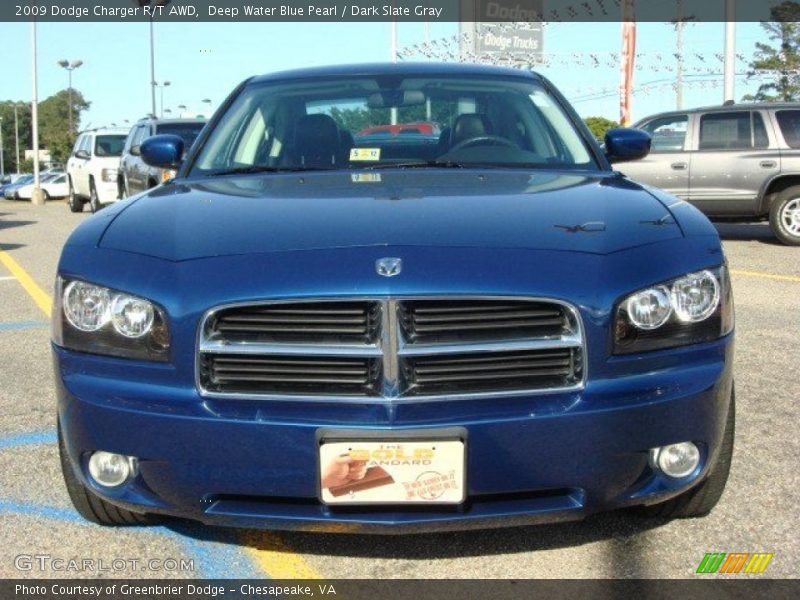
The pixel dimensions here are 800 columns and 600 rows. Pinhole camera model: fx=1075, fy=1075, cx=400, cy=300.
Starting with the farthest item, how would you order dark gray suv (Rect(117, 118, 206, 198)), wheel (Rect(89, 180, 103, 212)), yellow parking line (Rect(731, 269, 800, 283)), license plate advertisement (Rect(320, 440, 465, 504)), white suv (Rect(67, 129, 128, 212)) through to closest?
1. wheel (Rect(89, 180, 103, 212))
2. white suv (Rect(67, 129, 128, 212))
3. dark gray suv (Rect(117, 118, 206, 198))
4. yellow parking line (Rect(731, 269, 800, 283))
5. license plate advertisement (Rect(320, 440, 465, 504))

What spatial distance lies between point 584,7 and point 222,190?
4431cm

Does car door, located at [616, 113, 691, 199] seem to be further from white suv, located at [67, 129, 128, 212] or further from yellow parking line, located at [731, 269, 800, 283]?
white suv, located at [67, 129, 128, 212]

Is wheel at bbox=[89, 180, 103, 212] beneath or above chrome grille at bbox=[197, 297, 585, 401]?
beneath

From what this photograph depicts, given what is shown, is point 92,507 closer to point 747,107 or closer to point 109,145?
point 747,107

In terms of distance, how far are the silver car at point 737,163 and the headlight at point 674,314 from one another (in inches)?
395

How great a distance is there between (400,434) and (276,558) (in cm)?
71

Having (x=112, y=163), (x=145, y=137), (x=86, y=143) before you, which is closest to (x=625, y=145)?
(x=145, y=137)

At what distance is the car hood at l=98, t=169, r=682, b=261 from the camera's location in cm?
293

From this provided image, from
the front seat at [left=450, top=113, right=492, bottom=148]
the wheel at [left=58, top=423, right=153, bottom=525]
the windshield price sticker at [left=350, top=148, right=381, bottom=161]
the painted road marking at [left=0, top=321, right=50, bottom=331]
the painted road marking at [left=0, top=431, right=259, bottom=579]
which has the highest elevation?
the front seat at [left=450, top=113, right=492, bottom=148]

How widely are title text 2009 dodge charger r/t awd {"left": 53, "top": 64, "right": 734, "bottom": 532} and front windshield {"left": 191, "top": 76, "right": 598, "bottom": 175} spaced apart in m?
1.09

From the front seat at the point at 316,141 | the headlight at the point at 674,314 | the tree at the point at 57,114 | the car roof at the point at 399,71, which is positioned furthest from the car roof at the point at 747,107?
the tree at the point at 57,114

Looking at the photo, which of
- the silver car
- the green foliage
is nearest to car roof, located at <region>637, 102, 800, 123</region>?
the silver car

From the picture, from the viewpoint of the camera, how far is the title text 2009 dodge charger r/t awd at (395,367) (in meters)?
2.69

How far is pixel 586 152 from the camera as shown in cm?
425
